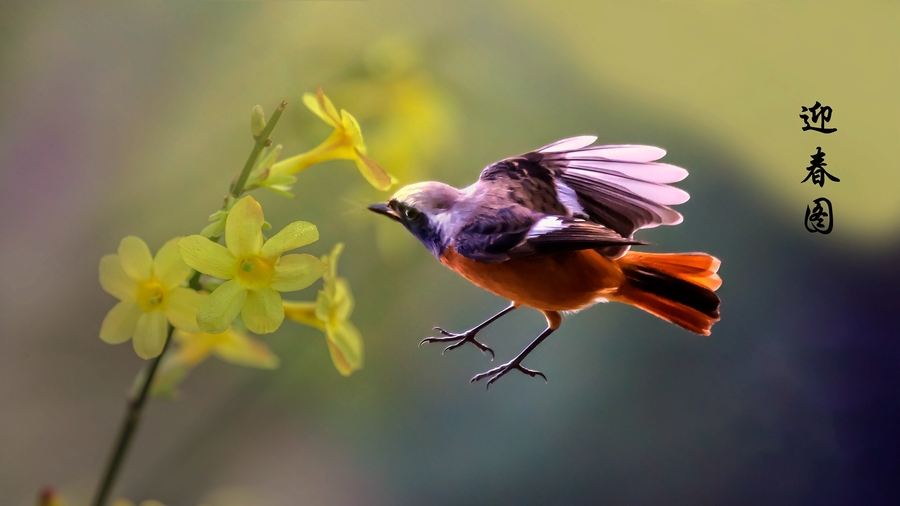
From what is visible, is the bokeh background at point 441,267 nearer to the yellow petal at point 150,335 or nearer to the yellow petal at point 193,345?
the yellow petal at point 193,345

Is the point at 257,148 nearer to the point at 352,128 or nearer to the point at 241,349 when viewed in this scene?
the point at 352,128

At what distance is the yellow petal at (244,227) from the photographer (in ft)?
1.51

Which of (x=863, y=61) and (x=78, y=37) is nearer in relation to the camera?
(x=863, y=61)

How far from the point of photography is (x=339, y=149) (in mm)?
555

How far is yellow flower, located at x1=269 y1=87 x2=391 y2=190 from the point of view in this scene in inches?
20.5

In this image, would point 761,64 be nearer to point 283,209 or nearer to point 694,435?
point 694,435

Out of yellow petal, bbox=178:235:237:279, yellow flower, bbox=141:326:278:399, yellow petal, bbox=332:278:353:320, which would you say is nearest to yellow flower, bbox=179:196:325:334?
yellow petal, bbox=178:235:237:279

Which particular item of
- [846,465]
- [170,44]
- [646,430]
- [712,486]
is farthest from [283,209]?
[846,465]

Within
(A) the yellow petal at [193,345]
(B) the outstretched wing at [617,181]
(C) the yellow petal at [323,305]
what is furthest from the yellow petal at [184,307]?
(B) the outstretched wing at [617,181]

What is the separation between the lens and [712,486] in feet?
2.62

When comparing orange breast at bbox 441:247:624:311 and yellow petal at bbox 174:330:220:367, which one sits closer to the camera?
orange breast at bbox 441:247:624:311

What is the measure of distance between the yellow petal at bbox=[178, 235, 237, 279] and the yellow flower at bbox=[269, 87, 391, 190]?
0.10m

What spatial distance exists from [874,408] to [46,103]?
4.13 ft

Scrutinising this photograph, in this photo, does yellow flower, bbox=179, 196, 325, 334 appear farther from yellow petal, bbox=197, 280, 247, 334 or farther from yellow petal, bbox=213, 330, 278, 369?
yellow petal, bbox=213, 330, 278, 369
